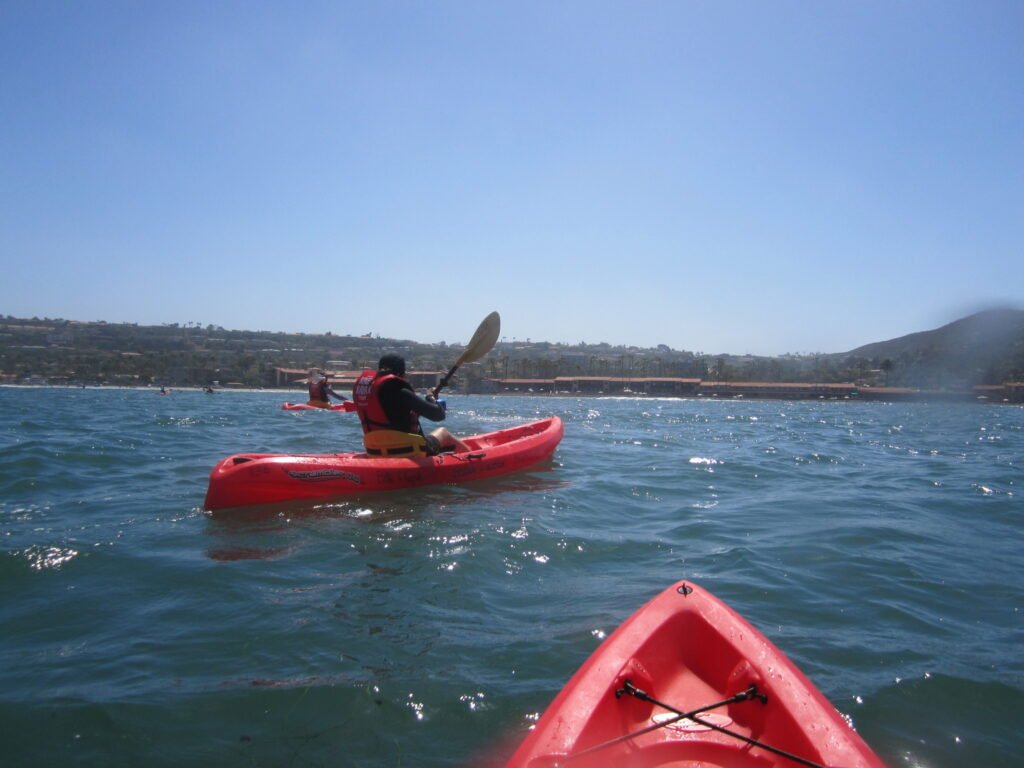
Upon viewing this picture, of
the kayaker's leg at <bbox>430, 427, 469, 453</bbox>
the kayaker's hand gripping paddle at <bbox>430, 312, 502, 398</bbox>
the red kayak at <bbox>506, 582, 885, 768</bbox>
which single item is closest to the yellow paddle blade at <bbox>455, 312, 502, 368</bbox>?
the kayaker's hand gripping paddle at <bbox>430, 312, 502, 398</bbox>

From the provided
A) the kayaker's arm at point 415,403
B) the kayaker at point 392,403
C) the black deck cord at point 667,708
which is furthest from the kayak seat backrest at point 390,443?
the black deck cord at point 667,708

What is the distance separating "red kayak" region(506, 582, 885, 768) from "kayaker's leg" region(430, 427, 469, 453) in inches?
230

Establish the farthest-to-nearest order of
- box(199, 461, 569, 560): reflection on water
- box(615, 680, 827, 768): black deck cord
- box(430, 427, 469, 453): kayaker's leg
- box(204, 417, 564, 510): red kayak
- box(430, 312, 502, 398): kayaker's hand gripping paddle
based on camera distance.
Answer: box(430, 312, 502, 398): kayaker's hand gripping paddle
box(430, 427, 469, 453): kayaker's leg
box(204, 417, 564, 510): red kayak
box(199, 461, 569, 560): reflection on water
box(615, 680, 827, 768): black deck cord

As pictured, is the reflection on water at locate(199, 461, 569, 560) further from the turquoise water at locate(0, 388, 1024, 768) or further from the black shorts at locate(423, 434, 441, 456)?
the black shorts at locate(423, 434, 441, 456)

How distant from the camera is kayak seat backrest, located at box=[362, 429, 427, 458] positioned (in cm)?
802

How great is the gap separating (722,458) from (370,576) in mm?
9581

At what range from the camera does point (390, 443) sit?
8.03m

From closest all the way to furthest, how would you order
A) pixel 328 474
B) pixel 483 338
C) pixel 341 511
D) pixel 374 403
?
pixel 341 511 < pixel 328 474 < pixel 374 403 < pixel 483 338

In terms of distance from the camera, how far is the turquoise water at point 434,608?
2900mm

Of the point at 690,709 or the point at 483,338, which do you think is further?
the point at 483,338

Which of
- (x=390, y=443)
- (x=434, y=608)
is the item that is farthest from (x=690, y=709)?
(x=390, y=443)

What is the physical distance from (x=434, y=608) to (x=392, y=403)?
3871 mm

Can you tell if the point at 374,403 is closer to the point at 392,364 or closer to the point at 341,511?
the point at 392,364

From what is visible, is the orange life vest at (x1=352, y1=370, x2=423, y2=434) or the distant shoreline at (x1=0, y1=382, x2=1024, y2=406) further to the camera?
the distant shoreline at (x1=0, y1=382, x2=1024, y2=406)
